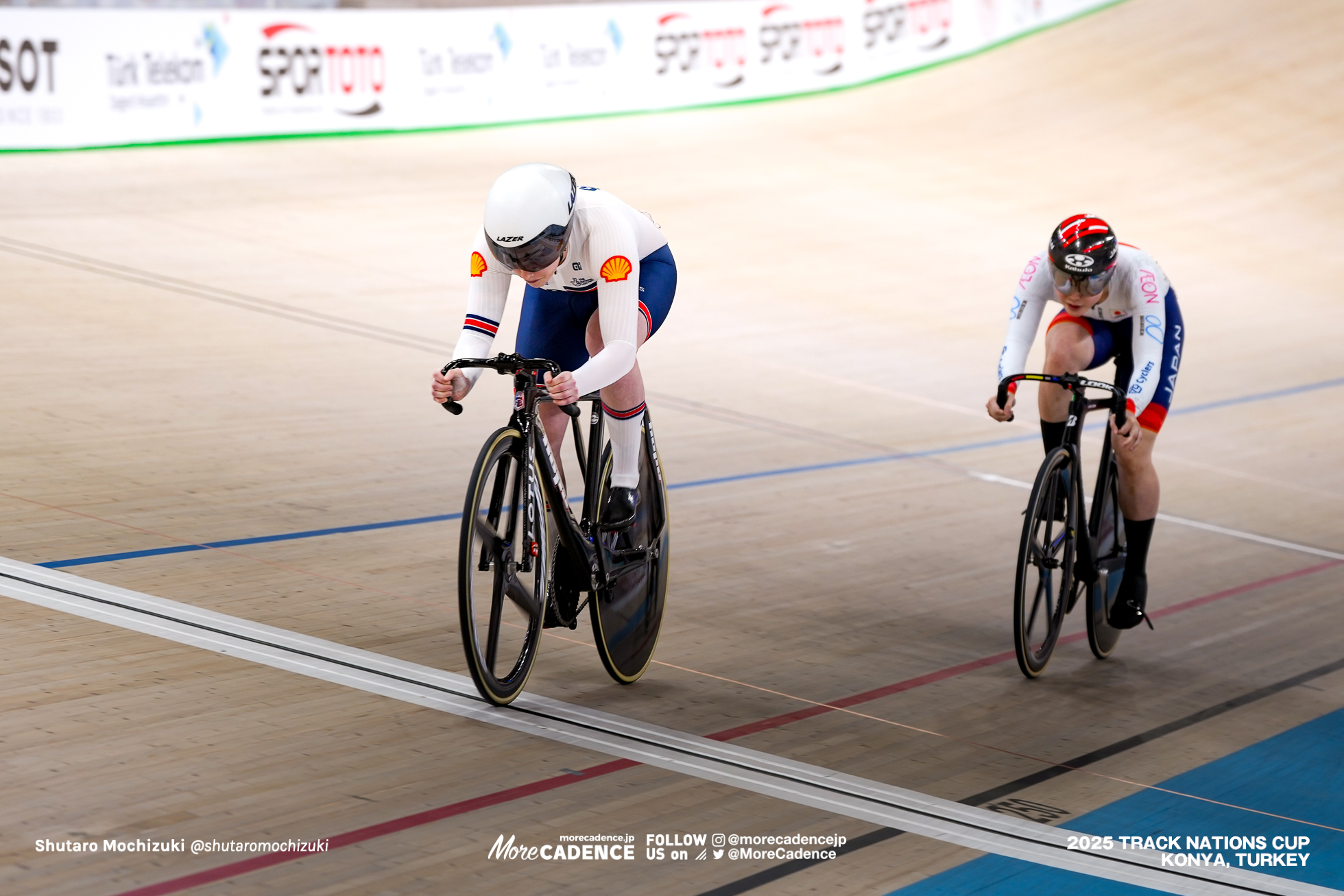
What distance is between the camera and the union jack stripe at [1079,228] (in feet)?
12.4

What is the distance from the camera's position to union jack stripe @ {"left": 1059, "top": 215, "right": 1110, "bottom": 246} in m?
3.79

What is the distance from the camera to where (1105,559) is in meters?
4.05

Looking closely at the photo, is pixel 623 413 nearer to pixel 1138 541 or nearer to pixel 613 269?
pixel 613 269

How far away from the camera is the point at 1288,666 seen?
4.08 meters

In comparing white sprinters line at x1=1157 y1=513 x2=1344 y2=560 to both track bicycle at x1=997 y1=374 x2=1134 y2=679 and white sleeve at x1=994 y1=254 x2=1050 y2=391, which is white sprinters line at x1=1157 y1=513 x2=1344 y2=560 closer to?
track bicycle at x1=997 y1=374 x2=1134 y2=679

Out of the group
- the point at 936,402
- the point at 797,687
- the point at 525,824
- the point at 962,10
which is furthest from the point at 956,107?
the point at 525,824

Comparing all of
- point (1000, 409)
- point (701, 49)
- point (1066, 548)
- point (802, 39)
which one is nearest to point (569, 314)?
point (1000, 409)

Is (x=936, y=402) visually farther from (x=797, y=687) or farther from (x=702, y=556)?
(x=797, y=687)

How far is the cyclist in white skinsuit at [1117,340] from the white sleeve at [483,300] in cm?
137

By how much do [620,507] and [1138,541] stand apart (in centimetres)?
167

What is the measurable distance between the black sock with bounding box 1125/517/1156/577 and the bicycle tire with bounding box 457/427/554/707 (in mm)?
1860

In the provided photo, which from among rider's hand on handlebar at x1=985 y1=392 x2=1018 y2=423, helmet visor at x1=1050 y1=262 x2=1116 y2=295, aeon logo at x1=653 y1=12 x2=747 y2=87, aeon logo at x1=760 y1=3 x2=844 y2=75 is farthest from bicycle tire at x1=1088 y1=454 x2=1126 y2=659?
aeon logo at x1=760 y1=3 x2=844 y2=75

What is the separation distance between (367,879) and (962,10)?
54.8ft

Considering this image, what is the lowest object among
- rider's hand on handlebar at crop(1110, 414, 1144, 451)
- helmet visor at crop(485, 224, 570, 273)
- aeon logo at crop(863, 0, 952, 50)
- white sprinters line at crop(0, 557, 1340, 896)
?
white sprinters line at crop(0, 557, 1340, 896)
